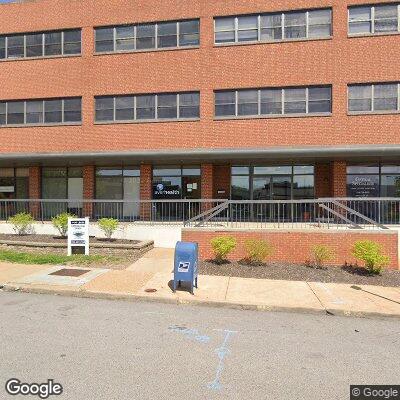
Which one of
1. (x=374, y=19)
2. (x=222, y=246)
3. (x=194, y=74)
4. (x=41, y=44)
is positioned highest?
(x=41, y=44)

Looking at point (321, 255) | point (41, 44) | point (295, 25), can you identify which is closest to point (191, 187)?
point (321, 255)

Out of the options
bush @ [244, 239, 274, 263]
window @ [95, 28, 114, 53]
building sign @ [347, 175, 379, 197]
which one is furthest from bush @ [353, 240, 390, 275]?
window @ [95, 28, 114, 53]

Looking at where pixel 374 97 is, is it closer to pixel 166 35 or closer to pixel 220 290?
pixel 166 35

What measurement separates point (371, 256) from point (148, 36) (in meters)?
13.8

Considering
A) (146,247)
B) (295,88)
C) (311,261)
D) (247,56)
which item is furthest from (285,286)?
(247,56)

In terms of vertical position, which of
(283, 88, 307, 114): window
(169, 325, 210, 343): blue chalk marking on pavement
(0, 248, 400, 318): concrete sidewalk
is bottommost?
(169, 325, 210, 343): blue chalk marking on pavement

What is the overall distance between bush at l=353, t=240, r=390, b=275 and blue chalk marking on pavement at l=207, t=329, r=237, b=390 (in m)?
5.57

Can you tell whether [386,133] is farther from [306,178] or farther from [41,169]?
[41,169]

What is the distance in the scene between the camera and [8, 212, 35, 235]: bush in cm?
1459

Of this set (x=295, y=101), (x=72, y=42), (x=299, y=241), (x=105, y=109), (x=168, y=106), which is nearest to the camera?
(x=299, y=241)

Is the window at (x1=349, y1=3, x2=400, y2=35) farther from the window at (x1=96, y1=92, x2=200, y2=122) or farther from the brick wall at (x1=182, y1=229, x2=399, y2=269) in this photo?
the brick wall at (x1=182, y1=229, x2=399, y2=269)

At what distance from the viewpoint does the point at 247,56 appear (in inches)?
621

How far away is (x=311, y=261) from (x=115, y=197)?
10.6 m

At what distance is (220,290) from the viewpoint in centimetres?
805
